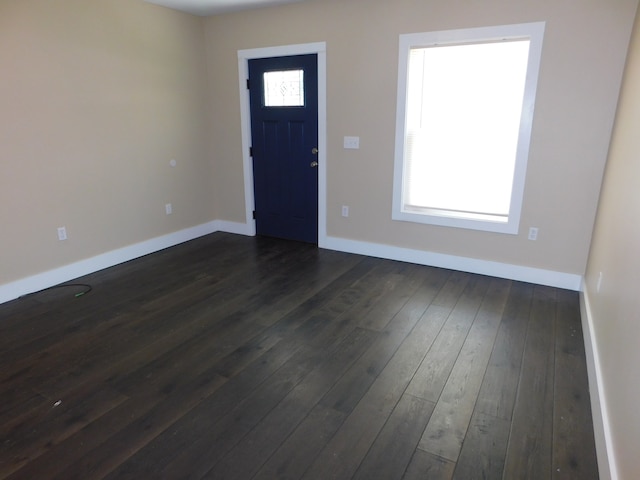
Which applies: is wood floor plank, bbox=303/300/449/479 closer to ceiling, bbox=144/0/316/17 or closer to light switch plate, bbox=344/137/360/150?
light switch plate, bbox=344/137/360/150

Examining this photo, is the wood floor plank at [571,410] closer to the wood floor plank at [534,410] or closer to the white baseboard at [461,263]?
the wood floor plank at [534,410]

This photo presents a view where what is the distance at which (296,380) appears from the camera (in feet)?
7.62

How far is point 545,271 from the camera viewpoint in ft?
11.7

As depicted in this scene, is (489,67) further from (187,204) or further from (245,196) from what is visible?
(187,204)

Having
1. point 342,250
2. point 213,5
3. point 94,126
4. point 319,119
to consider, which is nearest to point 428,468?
point 342,250

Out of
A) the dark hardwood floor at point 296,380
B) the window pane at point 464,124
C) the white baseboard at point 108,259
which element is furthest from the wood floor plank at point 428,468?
the white baseboard at point 108,259

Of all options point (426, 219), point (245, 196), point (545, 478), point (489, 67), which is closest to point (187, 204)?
point (245, 196)

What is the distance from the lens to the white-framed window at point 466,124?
3.39m

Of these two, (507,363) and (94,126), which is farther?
(94,126)

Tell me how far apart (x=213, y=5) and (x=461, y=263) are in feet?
11.9

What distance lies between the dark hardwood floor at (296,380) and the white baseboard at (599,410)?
2.1 inches

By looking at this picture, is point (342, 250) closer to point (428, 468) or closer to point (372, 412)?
→ point (372, 412)

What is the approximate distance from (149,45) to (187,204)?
1756mm

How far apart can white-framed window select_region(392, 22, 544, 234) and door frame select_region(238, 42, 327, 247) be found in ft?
2.71
